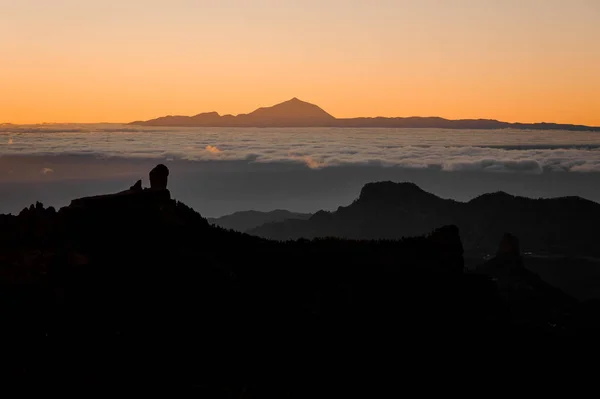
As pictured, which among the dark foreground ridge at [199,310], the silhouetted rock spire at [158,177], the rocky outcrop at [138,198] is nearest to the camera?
the dark foreground ridge at [199,310]

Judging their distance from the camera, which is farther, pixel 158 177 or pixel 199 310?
pixel 158 177

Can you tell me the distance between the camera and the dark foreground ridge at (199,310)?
2864 inches

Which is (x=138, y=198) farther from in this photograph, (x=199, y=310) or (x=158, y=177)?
(x=199, y=310)

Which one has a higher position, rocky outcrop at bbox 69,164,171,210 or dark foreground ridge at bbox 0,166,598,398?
rocky outcrop at bbox 69,164,171,210

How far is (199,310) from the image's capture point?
8656 cm

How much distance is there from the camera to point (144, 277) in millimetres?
87875

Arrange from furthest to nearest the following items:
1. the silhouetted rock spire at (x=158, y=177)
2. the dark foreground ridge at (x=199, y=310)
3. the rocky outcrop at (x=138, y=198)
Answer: the silhouetted rock spire at (x=158, y=177) < the rocky outcrop at (x=138, y=198) < the dark foreground ridge at (x=199, y=310)

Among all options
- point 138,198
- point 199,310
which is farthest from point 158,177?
point 199,310

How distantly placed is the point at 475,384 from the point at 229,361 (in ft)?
106

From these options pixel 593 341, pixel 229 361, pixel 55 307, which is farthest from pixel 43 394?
pixel 593 341

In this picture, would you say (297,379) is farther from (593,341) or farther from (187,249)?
(593,341)

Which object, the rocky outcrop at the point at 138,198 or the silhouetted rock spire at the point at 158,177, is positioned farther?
the silhouetted rock spire at the point at 158,177

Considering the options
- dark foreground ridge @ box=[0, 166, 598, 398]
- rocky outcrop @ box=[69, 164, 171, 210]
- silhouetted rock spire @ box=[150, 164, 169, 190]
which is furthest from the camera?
silhouetted rock spire @ box=[150, 164, 169, 190]

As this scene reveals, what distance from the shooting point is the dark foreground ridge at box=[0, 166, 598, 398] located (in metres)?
72.8
